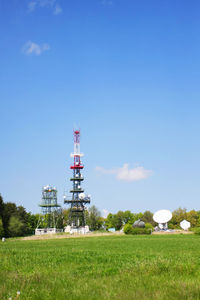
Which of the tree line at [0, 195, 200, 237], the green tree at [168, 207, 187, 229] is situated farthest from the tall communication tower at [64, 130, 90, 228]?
the green tree at [168, 207, 187, 229]

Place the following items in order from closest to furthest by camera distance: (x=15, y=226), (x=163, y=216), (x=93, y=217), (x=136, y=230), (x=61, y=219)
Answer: (x=136, y=230), (x=15, y=226), (x=163, y=216), (x=61, y=219), (x=93, y=217)

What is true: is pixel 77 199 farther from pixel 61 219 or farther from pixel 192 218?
pixel 192 218

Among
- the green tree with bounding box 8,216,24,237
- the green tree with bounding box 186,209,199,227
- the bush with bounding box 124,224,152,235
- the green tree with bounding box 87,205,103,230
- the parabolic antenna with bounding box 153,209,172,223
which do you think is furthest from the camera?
the green tree with bounding box 186,209,199,227

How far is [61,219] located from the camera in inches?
4306

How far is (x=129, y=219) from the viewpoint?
134875 mm

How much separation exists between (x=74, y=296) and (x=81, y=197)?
89081 mm

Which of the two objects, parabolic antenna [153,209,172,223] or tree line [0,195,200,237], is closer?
tree line [0,195,200,237]

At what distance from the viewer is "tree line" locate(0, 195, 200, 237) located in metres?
81.8

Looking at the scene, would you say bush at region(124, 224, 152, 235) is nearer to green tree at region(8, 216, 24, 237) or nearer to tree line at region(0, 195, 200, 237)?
tree line at region(0, 195, 200, 237)

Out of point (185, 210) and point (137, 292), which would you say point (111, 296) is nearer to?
point (137, 292)

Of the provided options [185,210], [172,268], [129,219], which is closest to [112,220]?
[129,219]

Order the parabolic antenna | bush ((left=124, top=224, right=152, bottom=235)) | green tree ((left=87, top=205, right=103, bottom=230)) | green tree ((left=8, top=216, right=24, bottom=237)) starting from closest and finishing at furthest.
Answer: bush ((left=124, top=224, right=152, bottom=235))
green tree ((left=8, top=216, right=24, bottom=237))
the parabolic antenna
green tree ((left=87, top=205, right=103, bottom=230))

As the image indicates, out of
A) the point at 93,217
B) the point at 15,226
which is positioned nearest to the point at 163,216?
the point at 93,217

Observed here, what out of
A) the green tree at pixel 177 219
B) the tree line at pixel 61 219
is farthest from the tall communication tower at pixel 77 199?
the green tree at pixel 177 219
